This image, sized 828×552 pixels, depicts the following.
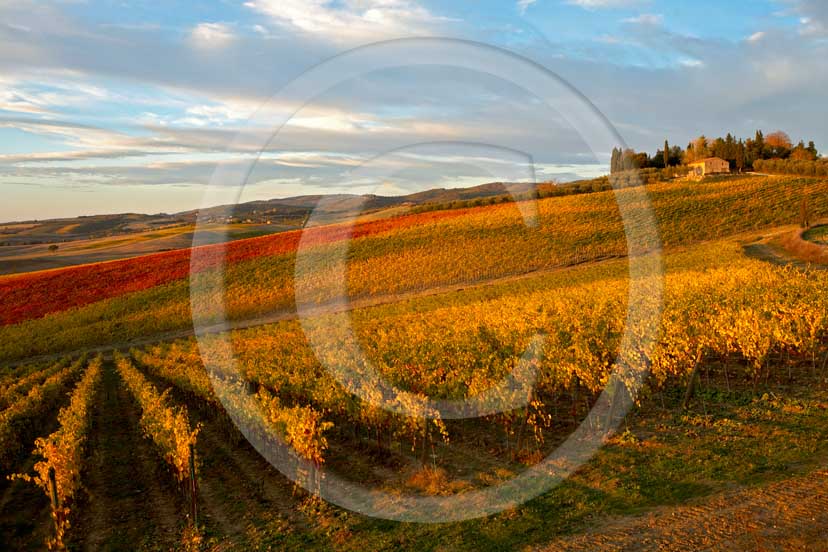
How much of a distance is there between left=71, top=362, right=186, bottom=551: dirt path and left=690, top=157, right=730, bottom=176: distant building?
4590 inches

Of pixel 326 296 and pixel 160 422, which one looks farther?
pixel 326 296

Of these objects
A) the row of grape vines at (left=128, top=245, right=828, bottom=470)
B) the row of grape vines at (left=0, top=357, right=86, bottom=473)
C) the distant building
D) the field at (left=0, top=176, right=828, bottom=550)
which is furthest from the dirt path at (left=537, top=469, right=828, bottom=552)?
the distant building

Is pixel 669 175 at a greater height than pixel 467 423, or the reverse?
pixel 669 175

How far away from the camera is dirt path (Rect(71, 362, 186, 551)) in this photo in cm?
1284

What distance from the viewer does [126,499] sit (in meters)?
15.1

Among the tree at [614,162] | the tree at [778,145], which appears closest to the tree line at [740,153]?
the tree at [778,145]

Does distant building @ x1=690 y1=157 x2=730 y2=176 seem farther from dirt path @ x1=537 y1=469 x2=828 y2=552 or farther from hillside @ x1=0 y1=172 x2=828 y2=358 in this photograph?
dirt path @ x1=537 y1=469 x2=828 y2=552

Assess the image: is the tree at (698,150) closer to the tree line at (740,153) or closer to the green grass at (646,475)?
the tree line at (740,153)

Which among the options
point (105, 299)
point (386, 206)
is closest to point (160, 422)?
point (105, 299)

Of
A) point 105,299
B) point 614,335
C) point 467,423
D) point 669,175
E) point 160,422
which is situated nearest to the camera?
point 160,422

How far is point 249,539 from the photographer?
39.6ft

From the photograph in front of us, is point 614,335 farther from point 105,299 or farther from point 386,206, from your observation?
point 386,206

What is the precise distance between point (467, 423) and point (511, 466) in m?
3.40

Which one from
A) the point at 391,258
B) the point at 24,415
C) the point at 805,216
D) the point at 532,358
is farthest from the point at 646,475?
the point at 805,216
